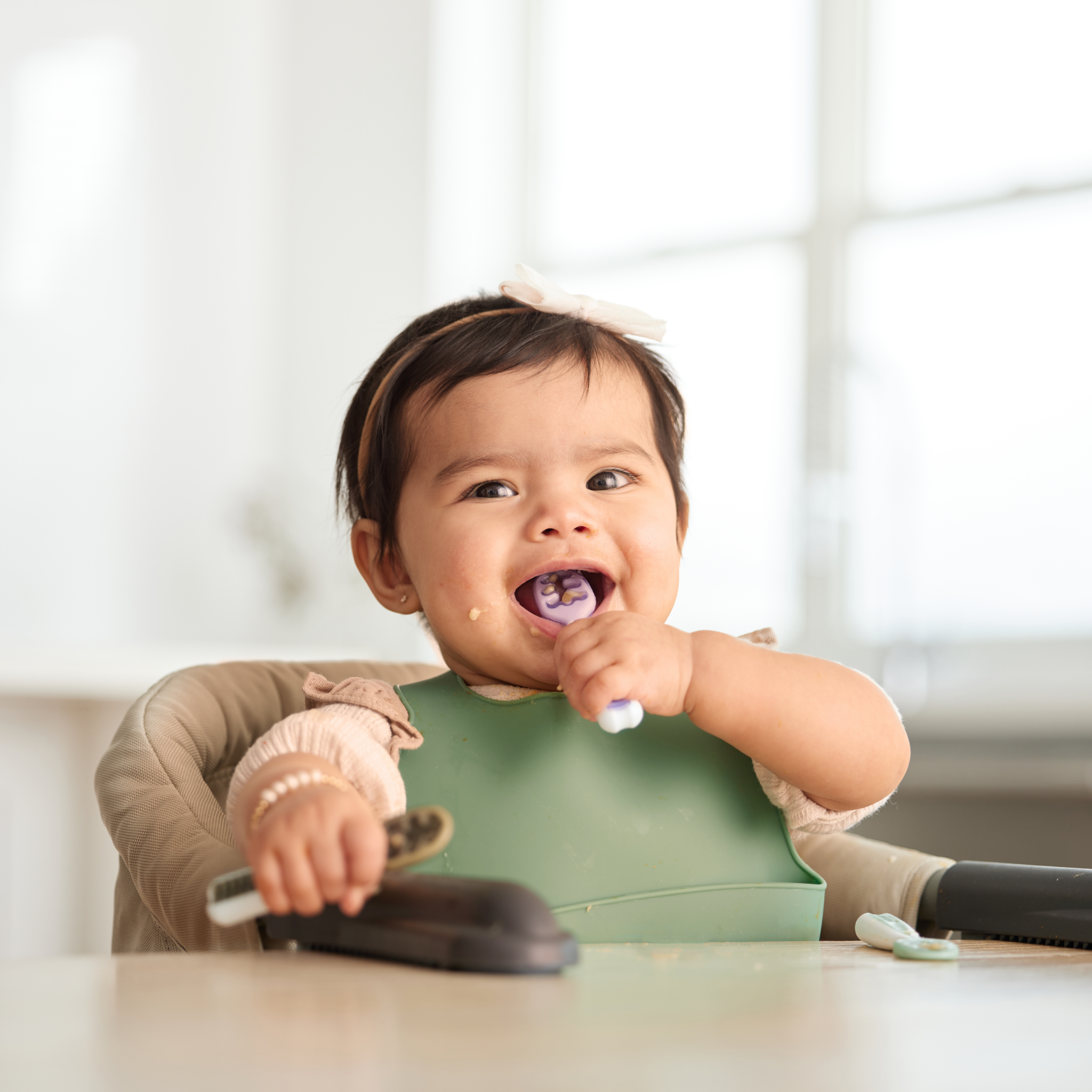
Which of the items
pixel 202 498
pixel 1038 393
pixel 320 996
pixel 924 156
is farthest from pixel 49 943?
pixel 924 156

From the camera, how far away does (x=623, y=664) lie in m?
0.76

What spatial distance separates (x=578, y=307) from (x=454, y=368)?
13 centimetres

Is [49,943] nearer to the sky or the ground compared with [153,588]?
nearer to the ground

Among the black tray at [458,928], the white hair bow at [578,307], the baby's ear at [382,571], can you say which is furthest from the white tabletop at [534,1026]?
the white hair bow at [578,307]

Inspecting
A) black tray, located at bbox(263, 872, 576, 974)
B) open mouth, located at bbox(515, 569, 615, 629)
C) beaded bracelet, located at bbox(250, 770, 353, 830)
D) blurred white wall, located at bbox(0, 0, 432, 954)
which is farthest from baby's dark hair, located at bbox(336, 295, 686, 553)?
blurred white wall, located at bbox(0, 0, 432, 954)

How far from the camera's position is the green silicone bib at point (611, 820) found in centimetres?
84

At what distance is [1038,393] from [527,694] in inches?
77.3

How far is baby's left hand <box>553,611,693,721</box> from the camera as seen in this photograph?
747mm

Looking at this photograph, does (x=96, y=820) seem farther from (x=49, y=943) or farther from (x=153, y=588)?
(x=153, y=588)

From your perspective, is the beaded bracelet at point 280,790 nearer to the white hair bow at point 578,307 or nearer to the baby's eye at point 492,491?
the baby's eye at point 492,491

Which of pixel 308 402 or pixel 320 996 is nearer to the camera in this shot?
pixel 320 996

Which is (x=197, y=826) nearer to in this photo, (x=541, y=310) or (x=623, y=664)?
(x=623, y=664)

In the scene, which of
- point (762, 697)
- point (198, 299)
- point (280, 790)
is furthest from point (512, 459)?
point (198, 299)

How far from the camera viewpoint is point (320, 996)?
449 millimetres
